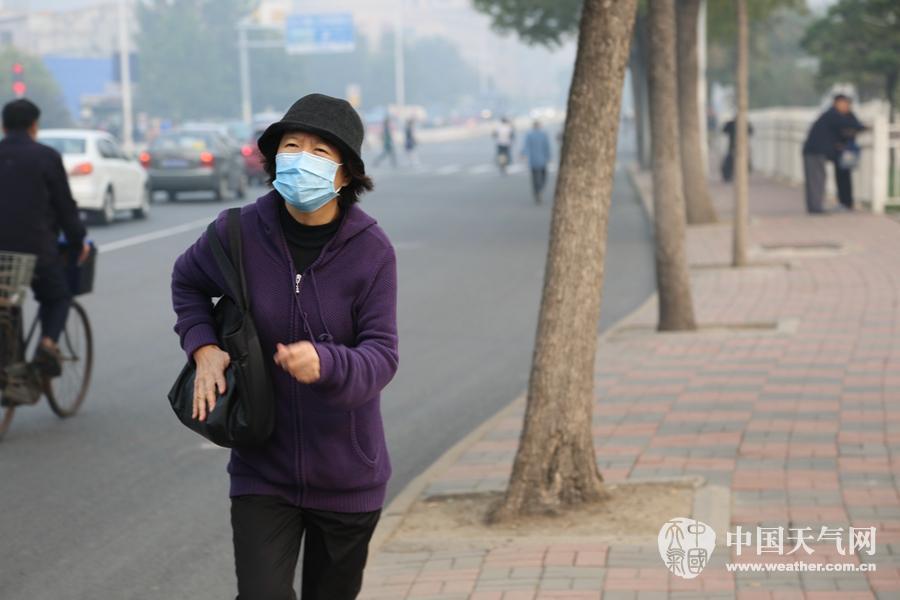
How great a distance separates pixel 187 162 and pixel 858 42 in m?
13.6

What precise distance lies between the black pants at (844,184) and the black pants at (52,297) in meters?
17.0

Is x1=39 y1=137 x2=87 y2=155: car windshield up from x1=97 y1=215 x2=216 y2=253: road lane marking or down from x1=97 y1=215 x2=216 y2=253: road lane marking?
up

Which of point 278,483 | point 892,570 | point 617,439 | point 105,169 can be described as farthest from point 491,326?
point 105,169

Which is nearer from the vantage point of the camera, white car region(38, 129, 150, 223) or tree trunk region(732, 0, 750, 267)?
tree trunk region(732, 0, 750, 267)

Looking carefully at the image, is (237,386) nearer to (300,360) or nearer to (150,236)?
(300,360)

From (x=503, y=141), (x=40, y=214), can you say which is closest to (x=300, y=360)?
(x=40, y=214)

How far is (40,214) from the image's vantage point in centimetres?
884

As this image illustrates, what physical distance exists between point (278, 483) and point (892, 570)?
8.38 ft

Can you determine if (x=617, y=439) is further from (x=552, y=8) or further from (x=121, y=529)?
(x=552, y=8)

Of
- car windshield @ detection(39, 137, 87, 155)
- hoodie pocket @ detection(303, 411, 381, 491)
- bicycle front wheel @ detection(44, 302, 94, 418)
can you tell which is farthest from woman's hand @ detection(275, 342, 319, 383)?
car windshield @ detection(39, 137, 87, 155)

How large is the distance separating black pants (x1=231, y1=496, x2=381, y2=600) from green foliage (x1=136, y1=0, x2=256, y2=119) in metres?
105

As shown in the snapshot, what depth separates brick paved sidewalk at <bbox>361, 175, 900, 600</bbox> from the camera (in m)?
5.51

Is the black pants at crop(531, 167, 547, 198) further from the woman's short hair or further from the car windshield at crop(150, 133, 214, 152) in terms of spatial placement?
the woman's short hair

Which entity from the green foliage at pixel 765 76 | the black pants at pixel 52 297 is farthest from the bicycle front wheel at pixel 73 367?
the green foliage at pixel 765 76
